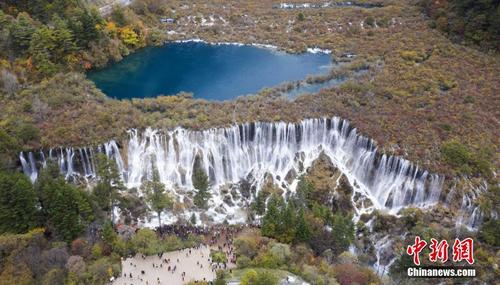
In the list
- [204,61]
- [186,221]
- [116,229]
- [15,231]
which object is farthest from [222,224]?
[204,61]

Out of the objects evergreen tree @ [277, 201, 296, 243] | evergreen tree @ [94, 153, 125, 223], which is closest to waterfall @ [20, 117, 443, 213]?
evergreen tree @ [94, 153, 125, 223]

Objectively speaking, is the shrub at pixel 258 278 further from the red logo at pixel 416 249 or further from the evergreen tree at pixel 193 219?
the red logo at pixel 416 249

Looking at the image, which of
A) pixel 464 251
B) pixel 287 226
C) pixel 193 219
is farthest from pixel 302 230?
pixel 464 251

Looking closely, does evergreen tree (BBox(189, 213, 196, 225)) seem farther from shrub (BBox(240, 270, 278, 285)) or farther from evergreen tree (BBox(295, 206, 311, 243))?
shrub (BBox(240, 270, 278, 285))

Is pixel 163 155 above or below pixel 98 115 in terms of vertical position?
below

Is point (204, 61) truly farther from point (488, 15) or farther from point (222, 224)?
point (488, 15)

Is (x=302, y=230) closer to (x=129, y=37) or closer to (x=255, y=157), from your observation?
(x=255, y=157)

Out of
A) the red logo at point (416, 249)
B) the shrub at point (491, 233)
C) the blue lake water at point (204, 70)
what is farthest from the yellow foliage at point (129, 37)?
the shrub at point (491, 233)
